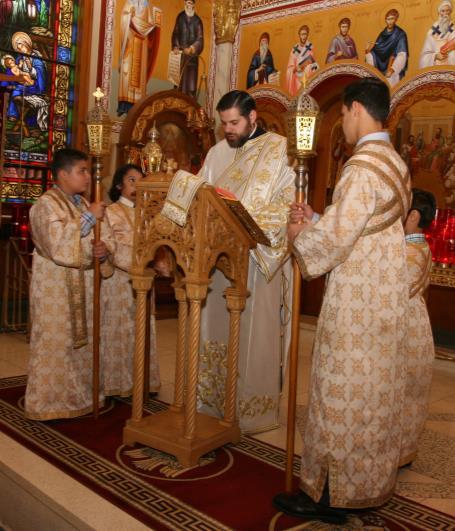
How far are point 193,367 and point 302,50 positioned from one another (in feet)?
21.4

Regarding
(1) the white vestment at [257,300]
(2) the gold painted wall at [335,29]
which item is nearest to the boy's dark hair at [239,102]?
(1) the white vestment at [257,300]

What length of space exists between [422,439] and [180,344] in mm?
1774

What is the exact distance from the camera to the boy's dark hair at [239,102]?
361cm

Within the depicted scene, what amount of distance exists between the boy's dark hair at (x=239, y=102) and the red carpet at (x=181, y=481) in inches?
Answer: 78.2

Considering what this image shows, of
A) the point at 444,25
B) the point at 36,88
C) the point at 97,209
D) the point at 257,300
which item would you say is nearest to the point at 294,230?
the point at 257,300

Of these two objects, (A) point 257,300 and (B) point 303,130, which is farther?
(A) point 257,300

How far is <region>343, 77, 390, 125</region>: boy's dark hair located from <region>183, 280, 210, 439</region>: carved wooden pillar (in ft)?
3.76

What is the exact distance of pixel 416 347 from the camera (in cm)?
337

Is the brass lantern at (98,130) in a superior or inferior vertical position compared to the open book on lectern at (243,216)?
superior

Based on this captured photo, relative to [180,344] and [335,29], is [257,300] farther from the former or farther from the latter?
[335,29]

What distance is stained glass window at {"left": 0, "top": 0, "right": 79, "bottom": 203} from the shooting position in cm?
770

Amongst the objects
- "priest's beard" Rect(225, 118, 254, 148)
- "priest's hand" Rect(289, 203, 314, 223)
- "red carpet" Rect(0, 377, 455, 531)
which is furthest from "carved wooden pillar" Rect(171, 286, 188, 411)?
"priest's hand" Rect(289, 203, 314, 223)

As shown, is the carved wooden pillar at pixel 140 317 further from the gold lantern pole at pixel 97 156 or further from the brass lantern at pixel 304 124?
the brass lantern at pixel 304 124

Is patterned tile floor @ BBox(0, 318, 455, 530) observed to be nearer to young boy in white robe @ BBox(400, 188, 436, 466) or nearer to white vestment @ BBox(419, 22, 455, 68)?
young boy in white robe @ BBox(400, 188, 436, 466)
